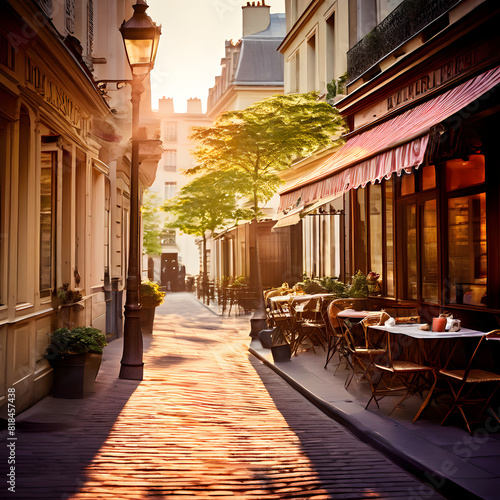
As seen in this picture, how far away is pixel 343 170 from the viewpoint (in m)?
9.39

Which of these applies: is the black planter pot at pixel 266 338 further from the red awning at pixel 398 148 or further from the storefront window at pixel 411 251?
the red awning at pixel 398 148

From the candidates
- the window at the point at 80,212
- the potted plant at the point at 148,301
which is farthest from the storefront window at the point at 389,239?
the potted plant at the point at 148,301

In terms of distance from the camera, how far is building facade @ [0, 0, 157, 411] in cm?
734

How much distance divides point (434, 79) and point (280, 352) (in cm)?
514

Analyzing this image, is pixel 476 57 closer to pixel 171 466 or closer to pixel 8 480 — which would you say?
pixel 171 466

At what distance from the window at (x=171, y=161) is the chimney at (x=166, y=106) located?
4.07 metres

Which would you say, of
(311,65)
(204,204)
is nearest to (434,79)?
(311,65)

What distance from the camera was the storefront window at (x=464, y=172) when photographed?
880 cm

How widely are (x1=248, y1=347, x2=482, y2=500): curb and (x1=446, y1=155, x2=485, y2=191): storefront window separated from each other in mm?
3455

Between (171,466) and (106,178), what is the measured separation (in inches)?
439

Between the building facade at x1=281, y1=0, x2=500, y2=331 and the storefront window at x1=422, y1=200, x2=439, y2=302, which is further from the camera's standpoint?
the storefront window at x1=422, y1=200, x2=439, y2=302

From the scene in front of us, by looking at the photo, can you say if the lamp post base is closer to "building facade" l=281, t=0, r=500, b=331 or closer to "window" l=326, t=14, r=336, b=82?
"building facade" l=281, t=0, r=500, b=331

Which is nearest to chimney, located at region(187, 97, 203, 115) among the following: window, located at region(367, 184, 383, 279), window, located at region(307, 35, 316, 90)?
window, located at region(307, 35, 316, 90)

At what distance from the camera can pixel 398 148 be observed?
7.80 m
